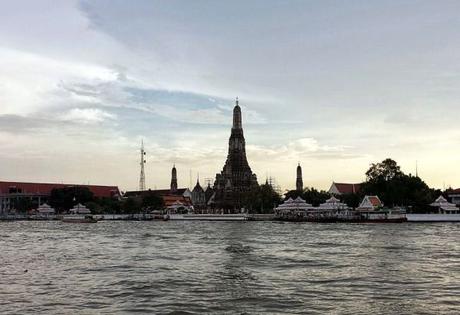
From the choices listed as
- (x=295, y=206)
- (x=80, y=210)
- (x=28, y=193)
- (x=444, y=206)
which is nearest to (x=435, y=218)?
(x=444, y=206)

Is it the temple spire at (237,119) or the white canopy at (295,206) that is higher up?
the temple spire at (237,119)

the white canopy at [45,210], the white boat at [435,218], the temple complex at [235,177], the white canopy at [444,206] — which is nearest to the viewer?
the white boat at [435,218]

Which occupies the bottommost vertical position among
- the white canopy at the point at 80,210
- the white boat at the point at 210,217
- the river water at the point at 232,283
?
the river water at the point at 232,283

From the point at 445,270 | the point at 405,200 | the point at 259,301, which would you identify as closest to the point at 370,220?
the point at 405,200

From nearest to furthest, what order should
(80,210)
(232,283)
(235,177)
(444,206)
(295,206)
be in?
(232,283), (444,206), (295,206), (80,210), (235,177)

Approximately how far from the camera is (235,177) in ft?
535

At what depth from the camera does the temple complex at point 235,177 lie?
15802cm

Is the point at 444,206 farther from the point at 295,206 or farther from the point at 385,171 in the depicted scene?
the point at 295,206

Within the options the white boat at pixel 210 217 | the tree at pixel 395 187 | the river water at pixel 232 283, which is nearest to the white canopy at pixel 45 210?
the white boat at pixel 210 217

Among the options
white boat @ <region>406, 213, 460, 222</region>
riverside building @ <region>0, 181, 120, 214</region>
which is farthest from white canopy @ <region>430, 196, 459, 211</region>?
riverside building @ <region>0, 181, 120, 214</region>

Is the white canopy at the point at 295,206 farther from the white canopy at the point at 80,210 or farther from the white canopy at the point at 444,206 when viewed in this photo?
the white canopy at the point at 80,210

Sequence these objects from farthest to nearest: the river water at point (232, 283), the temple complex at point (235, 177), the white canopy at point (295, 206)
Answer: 1. the temple complex at point (235, 177)
2. the white canopy at point (295, 206)
3. the river water at point (232, 283)

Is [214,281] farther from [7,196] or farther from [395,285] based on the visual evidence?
[7,196]

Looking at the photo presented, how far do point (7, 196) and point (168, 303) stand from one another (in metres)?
177
